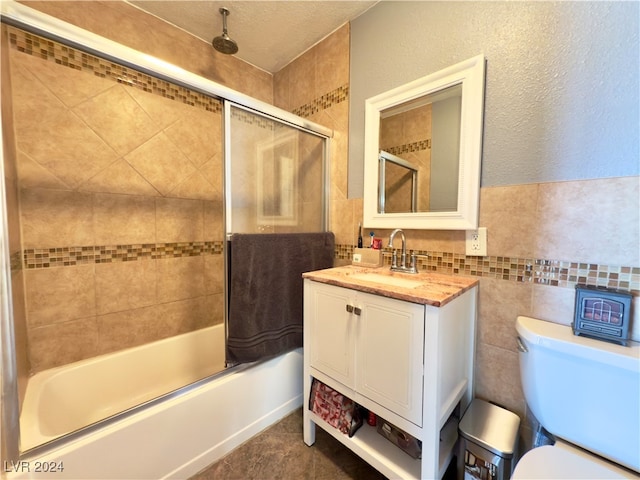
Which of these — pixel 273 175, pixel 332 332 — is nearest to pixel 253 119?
pixel 273 175

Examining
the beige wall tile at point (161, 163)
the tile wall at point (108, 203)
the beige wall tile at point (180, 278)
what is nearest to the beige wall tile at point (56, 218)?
the tile wall at point (108, 203)

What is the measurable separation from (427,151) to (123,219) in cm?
183

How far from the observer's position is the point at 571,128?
917 mm

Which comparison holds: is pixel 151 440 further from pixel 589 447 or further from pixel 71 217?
pixel 589 447

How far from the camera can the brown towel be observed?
1.24 meters

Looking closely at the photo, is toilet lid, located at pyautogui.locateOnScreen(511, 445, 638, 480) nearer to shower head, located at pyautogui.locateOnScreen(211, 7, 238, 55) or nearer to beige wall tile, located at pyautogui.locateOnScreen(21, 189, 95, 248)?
beige wall tile, located at pyautogui.locateOnScreen(21, 189, 95, 248)

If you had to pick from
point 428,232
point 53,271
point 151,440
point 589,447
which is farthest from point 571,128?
point 53,271

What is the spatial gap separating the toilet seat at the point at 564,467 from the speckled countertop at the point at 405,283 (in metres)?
0.50

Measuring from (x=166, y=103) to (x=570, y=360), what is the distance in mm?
2377

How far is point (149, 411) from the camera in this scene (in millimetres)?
1050

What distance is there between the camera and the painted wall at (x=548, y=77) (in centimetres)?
84

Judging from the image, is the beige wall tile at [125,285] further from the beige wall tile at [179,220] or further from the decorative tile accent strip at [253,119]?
the decorative tile accent strip at [253,119]

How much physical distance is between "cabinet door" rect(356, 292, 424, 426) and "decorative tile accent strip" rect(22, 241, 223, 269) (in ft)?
4.52

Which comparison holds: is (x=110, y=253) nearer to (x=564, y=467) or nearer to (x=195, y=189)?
(x=195, y=189)
